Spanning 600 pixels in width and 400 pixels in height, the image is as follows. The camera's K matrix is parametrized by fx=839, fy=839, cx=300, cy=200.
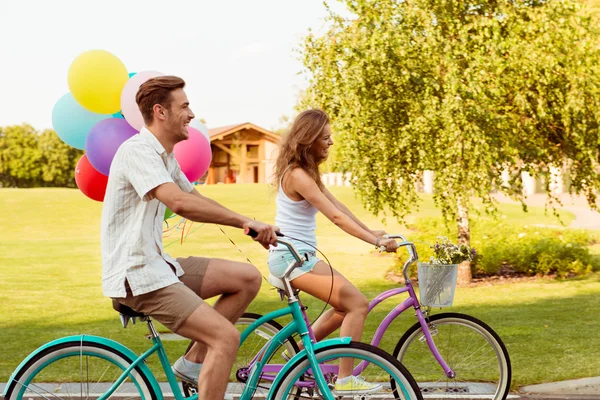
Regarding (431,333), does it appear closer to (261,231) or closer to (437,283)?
(437,283)

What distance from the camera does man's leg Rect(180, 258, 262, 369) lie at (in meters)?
4.10

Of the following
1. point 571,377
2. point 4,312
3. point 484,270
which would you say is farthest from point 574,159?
point 4,312

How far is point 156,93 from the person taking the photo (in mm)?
3664

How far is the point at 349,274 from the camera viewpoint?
1630cm

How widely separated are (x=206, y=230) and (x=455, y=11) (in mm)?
17456

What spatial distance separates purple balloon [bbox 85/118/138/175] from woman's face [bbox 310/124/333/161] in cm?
189

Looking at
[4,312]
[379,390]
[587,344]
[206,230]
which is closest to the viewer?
[379,390]

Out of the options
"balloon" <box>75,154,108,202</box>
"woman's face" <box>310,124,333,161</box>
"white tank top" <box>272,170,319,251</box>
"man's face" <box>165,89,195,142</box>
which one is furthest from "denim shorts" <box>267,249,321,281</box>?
"balloon" <box>75,154,108,202</box>

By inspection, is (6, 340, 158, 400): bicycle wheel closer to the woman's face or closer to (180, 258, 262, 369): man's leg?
(180, 258, 262, 369): man's leg

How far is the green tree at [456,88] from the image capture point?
1150 centimetres

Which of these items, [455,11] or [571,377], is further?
[455,11]

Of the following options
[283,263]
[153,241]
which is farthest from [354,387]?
[153,241]

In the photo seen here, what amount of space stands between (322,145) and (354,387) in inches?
52.1

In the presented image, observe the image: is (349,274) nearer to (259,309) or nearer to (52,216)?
(259,309)
